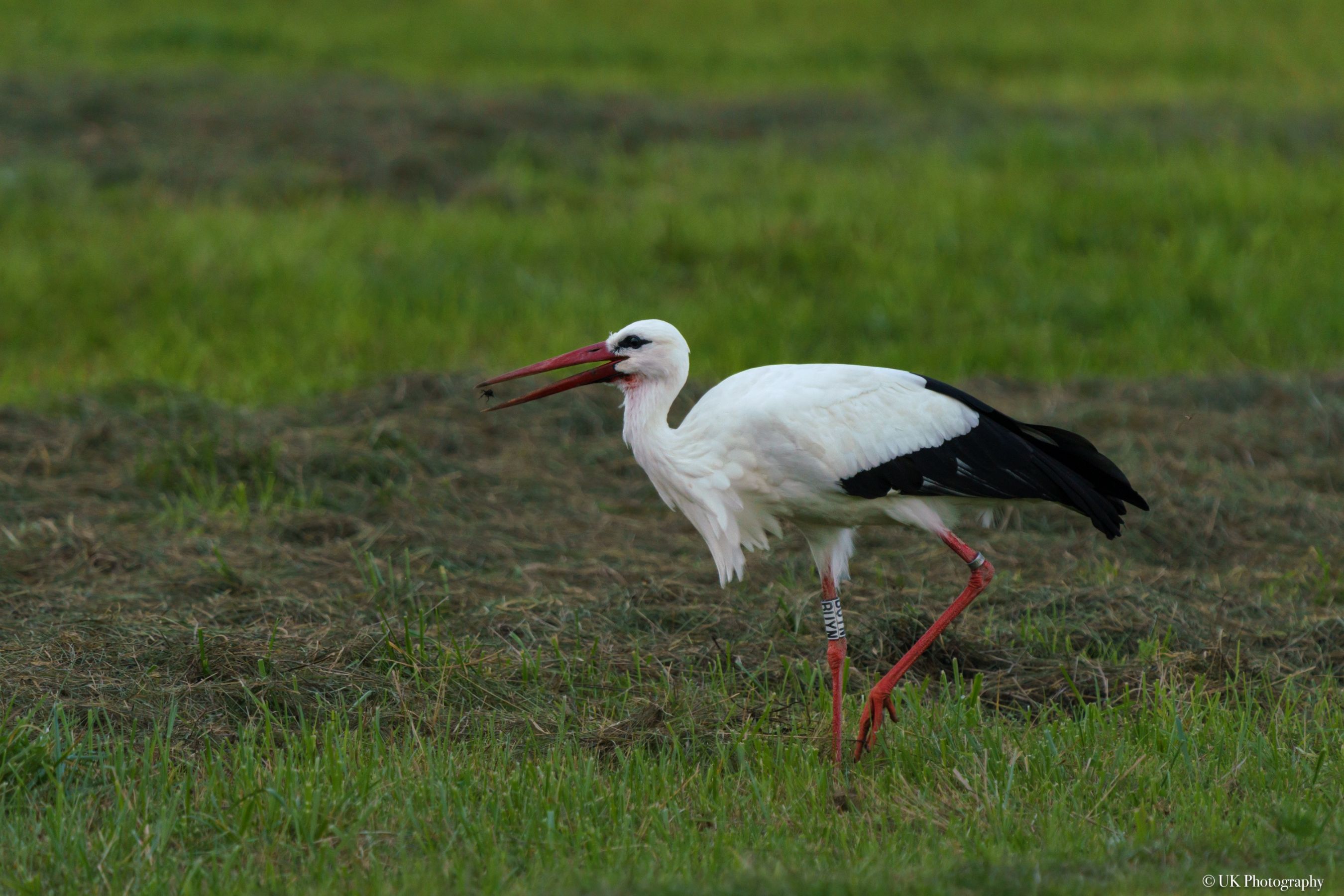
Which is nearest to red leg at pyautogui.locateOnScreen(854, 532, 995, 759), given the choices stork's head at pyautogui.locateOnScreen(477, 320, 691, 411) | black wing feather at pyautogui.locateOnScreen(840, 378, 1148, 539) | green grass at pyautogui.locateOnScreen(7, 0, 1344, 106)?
black wing feather at pyautogui.locateOnScreen(840, 378, 1148, 539)

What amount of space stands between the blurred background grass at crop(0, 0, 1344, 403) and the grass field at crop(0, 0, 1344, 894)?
5 cm

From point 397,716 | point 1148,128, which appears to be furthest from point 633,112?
point 397,716

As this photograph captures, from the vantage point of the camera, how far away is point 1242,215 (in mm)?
11125

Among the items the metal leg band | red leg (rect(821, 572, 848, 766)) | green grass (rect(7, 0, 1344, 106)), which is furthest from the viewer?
green grass (rect(7, 0, 1344, 106))

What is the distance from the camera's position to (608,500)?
22.6 ft

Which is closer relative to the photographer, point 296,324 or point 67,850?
point 67,850

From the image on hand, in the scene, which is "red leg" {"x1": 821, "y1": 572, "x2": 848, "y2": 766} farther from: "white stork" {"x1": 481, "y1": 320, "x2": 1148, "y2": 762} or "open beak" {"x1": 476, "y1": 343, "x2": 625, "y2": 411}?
"open beak" {"x1": 476, "y1": 343, "x2": 625, "y2": 411}

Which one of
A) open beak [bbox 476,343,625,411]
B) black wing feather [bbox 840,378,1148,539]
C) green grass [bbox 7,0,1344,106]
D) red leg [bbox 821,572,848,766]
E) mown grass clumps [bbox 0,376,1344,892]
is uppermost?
green grass [bbox 7,0,1344,106]

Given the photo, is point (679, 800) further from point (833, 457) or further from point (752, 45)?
point (752, 45)

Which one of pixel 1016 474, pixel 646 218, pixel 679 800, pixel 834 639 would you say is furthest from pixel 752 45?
pixel 679 800

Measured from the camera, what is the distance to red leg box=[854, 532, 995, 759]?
4230 mm

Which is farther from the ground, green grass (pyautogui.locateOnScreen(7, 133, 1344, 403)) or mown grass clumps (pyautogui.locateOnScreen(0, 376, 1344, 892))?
green grass (pyautogui.locateOnScreen(7, 133, 1344, 403))

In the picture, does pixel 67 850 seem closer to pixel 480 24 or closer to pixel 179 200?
pixel 179 200

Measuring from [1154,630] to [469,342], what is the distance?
5.16 meters
